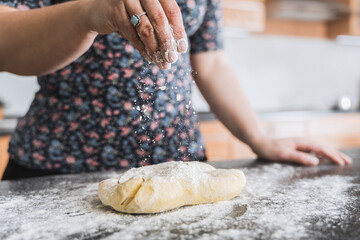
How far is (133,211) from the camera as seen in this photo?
58 centimetres

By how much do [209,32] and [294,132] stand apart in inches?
76.4

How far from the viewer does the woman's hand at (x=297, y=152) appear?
969 millimetres

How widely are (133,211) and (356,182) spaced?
1.60 ft

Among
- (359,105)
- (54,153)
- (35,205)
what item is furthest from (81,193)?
(359,105)

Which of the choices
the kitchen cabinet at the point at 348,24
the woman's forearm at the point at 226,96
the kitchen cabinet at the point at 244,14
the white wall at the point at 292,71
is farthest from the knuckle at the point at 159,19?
the kitchen cabinet at the point at 348,24

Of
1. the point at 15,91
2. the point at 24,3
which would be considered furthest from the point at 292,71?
the point at 24,3

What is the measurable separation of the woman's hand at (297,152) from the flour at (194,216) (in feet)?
0.72

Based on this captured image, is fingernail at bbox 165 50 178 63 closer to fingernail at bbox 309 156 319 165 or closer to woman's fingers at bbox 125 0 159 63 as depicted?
woman's fingers at bbox 125 0 159 63

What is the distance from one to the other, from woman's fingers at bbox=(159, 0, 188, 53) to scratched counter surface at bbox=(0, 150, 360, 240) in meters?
0.26

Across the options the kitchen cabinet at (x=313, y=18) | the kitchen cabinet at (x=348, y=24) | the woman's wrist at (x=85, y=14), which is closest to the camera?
the woman's wrist at (x=85, y=14)

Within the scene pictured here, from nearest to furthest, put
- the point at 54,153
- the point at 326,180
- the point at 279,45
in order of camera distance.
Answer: the point at 326,180 → the point at 54,153 → the point at 279,45

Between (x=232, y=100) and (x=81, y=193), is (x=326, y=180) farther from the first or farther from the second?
(x=81, y=193)

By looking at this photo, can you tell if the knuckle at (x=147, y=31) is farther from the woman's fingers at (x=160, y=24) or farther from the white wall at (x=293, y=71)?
the white wall at (x=293, y=71)

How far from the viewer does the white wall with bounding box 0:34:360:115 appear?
334 cm
